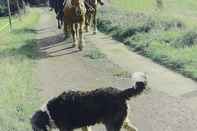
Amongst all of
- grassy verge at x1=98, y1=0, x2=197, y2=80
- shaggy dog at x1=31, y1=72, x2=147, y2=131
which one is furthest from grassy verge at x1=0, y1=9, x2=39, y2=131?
grassy verge at x1=98, y1=0, x2=197, y2=80

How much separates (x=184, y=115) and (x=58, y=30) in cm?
1640

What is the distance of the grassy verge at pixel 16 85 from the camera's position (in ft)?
32.2

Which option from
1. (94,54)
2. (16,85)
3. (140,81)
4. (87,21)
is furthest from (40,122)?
(87,21)

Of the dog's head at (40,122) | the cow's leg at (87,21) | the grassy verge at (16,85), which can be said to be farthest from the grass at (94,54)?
the dog's head at (40,122)

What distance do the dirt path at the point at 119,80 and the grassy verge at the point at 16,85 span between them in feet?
1.15

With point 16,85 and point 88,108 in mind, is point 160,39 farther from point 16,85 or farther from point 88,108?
point 88,108

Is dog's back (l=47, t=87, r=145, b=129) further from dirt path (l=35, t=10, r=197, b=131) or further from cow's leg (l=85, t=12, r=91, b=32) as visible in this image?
cow's leg (l=85, t=12, r=91, b=32)

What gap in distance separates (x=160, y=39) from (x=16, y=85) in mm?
7701

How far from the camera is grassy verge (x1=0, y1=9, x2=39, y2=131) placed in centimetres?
981

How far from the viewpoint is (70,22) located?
19.1m

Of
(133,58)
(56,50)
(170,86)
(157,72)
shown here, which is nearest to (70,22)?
(56,50)

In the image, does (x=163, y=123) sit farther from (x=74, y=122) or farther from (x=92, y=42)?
(x=92, y=42)

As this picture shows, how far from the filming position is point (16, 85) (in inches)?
507

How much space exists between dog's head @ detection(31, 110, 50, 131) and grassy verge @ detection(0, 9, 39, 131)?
169 cm
